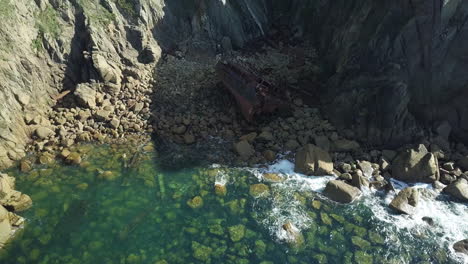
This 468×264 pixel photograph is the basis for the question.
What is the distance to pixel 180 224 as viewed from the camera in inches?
681

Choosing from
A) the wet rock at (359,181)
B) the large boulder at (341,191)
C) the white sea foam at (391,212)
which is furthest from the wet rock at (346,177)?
the large boulder at (341,191)

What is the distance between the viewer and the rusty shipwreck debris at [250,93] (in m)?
23.3

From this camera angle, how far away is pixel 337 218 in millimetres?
17859

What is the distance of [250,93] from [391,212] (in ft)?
36.8

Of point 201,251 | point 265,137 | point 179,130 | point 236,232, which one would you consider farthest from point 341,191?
point 179,130

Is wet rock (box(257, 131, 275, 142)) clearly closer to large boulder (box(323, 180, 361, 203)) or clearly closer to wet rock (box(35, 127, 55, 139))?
large boulder (box(323, 180, 361, 203))

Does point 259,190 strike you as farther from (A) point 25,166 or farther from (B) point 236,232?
(A) point 25,166

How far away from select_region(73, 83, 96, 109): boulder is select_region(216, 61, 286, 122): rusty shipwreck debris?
9479 millimetres

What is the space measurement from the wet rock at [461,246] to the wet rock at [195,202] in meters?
12.4

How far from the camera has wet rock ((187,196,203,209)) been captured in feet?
60.3

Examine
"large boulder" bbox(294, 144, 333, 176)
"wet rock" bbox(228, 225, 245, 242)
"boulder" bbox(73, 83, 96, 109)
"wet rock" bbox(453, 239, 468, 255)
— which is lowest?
"wet rock" bbox(453, 239, 468, 255)

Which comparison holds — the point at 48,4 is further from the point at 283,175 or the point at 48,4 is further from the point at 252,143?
the point at 283,175

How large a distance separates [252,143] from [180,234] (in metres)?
8.37

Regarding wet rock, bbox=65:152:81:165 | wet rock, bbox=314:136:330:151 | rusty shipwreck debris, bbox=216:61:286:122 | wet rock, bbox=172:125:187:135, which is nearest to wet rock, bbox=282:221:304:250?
wet rock, bbox=314:136:330:151
